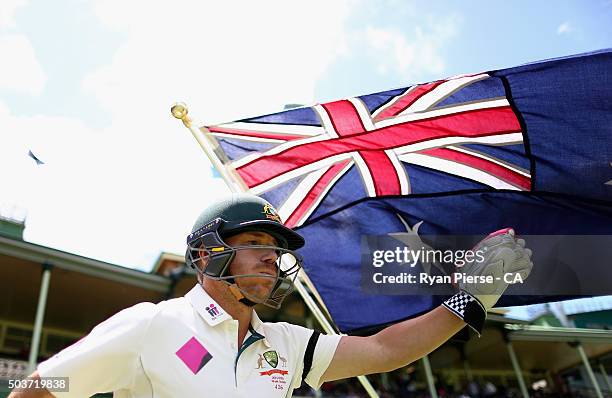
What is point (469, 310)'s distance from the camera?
2.21 m

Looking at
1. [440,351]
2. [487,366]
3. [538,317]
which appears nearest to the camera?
[440,351]

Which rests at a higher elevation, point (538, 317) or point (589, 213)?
point (538, 317)

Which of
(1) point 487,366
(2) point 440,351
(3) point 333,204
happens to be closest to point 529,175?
(3) point 333,204

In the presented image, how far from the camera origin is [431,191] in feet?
12.1

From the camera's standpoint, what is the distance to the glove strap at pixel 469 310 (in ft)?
7.25

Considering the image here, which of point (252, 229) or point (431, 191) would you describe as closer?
point (252, 229)

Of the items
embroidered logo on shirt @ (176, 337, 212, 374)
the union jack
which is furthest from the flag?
embroidered logo on shirt @ (176, 337, 212, 374)

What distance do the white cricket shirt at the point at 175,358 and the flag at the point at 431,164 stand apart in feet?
5.89

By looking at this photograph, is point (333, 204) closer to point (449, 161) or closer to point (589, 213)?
point (449, 161)

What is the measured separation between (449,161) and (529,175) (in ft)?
1.72
